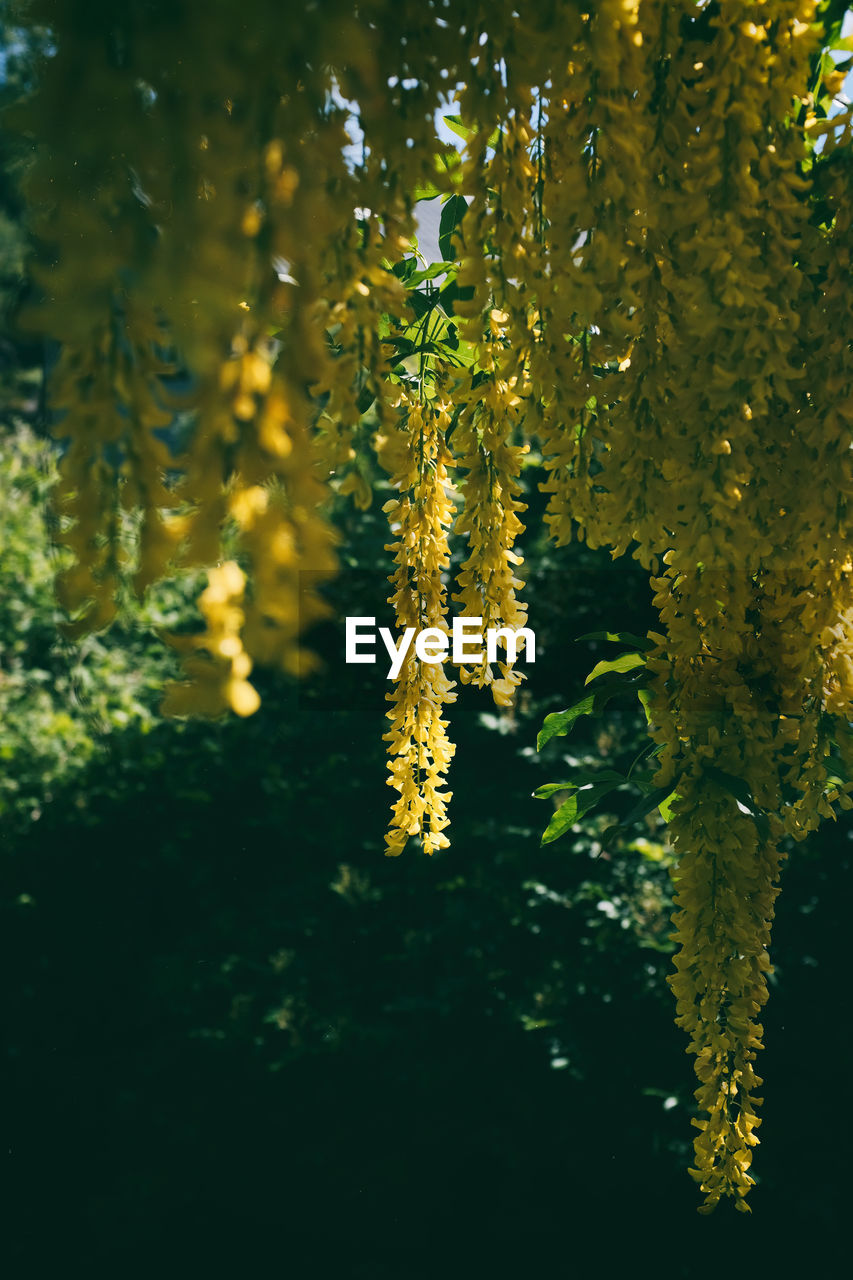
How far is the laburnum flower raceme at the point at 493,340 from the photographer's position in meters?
0.56

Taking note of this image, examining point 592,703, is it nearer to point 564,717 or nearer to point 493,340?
point 564,717

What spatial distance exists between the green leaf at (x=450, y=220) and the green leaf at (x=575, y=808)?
779 mm

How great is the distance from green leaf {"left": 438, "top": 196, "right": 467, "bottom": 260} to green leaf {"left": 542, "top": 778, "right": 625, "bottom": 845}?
2.56 feet

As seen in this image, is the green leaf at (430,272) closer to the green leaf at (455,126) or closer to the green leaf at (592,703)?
the green leaf at (455,126)

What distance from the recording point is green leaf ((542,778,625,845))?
1428 mm

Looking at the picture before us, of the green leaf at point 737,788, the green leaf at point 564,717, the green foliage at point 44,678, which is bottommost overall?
the green leaf at point 737,788

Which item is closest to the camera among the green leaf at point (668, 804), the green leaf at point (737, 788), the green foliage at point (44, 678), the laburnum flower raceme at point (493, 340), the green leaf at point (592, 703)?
the laburnum flower raceme at point (493, 340)

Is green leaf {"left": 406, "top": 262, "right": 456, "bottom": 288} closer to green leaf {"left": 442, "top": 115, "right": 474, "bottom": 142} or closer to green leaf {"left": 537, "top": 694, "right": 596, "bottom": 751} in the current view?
green leaf {"left": 442, "top": 115, "right": 474, "bottom": 142}

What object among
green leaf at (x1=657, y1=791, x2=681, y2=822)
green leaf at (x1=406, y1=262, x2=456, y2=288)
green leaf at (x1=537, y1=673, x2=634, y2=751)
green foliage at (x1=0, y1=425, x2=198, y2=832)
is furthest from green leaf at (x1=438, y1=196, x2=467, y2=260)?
green foliage at (x1=0, y1=425, x2=198, y2=832)

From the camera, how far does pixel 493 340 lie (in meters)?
1.09

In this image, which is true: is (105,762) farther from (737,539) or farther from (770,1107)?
(737,539)

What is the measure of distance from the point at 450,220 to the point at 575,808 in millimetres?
862

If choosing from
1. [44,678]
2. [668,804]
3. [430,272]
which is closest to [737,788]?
[668,804]

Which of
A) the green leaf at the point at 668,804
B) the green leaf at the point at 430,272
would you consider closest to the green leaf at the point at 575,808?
the green leaf at the point at 668,804
